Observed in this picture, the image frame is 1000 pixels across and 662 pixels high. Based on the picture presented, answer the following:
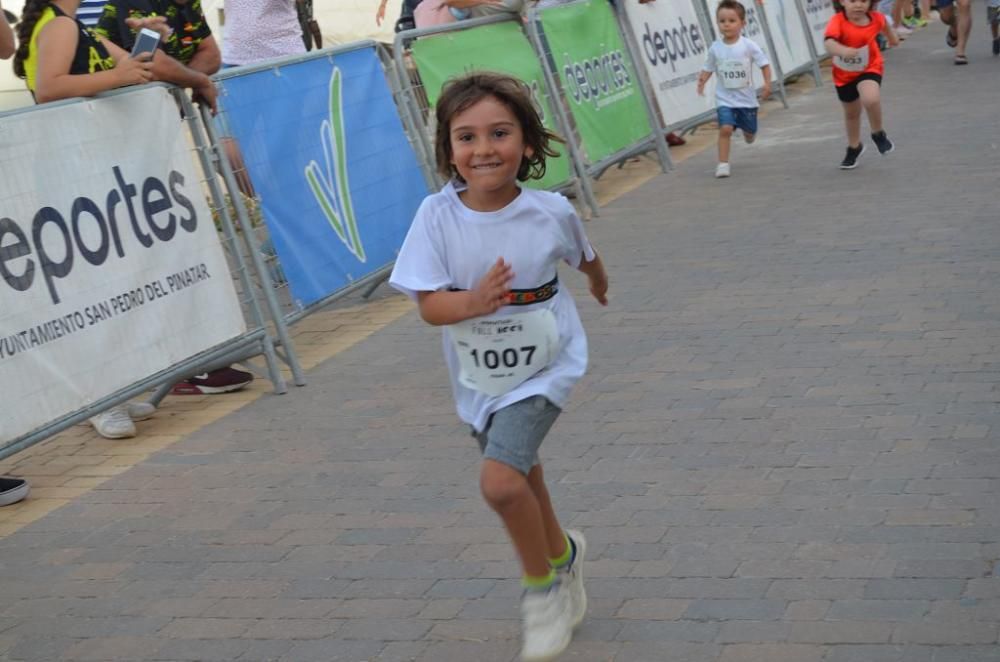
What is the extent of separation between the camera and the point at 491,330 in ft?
13.4

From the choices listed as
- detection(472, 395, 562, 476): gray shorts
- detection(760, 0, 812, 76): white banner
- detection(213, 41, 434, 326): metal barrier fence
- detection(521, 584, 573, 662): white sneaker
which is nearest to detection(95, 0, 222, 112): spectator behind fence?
detection(213, 41, 434, 326): metal barrier fence

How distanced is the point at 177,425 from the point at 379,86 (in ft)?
9.31

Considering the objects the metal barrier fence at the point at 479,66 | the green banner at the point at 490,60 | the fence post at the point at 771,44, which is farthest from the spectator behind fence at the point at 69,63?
the fence post at the point at 771,44

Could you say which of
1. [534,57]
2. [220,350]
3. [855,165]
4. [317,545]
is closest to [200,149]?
[220,350]

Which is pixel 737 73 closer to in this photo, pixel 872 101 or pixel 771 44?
pixel 872 101

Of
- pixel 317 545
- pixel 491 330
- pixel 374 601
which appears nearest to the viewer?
pixel 491 330

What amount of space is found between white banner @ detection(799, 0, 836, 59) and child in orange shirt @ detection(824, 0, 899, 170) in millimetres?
6295

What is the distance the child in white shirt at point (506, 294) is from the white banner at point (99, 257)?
254 centimetres

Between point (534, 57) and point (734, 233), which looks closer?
point (734, 233)

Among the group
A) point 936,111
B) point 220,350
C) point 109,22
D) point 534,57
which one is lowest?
point 936,111

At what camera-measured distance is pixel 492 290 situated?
3863 mm

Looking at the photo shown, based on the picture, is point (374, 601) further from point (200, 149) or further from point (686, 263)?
point (686, 263)

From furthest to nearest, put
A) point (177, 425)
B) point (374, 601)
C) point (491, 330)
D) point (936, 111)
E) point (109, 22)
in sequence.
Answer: point (936, 111)
point (109, 22)
point (177, 425)
point (374, 601)
point (491, 330)

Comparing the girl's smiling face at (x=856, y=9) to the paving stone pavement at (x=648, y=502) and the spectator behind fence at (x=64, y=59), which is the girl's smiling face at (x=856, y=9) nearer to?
the paving stone pavement at (x=648, y=502)
